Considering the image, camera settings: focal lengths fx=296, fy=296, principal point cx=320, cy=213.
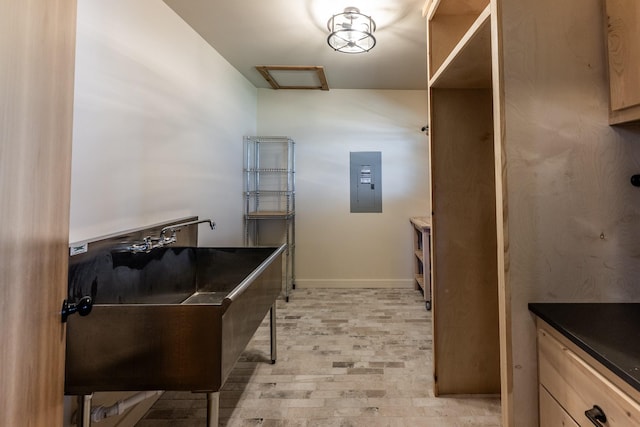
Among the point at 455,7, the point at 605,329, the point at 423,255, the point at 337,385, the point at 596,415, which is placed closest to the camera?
the point at 596,415

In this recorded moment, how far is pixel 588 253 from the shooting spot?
0.97 m

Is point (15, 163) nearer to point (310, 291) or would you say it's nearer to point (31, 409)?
point (31, 409)

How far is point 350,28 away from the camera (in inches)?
86.7

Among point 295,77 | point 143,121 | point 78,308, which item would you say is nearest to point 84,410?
point 78,308

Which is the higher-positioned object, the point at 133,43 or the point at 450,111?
the point at 133,43

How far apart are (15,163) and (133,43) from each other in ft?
4.38

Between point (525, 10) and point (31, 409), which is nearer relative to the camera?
point (31, 409)

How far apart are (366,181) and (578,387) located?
3.18m

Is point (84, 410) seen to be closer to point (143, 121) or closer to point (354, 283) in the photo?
point (143, 121)

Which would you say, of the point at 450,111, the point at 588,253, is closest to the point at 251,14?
the point at 450,111

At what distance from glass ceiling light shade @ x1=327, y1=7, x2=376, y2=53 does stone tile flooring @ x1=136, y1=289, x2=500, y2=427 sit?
8.00ft

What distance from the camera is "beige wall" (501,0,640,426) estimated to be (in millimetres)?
969

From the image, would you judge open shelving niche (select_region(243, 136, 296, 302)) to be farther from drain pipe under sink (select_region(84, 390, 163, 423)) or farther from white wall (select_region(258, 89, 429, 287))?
drain pipe under sink (select_region(84, 390, 163, 423))

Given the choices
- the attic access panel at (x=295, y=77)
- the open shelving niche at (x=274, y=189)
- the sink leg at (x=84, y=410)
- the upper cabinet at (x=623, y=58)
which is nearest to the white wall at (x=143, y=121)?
the attic access panel at (x=295, y=77)
